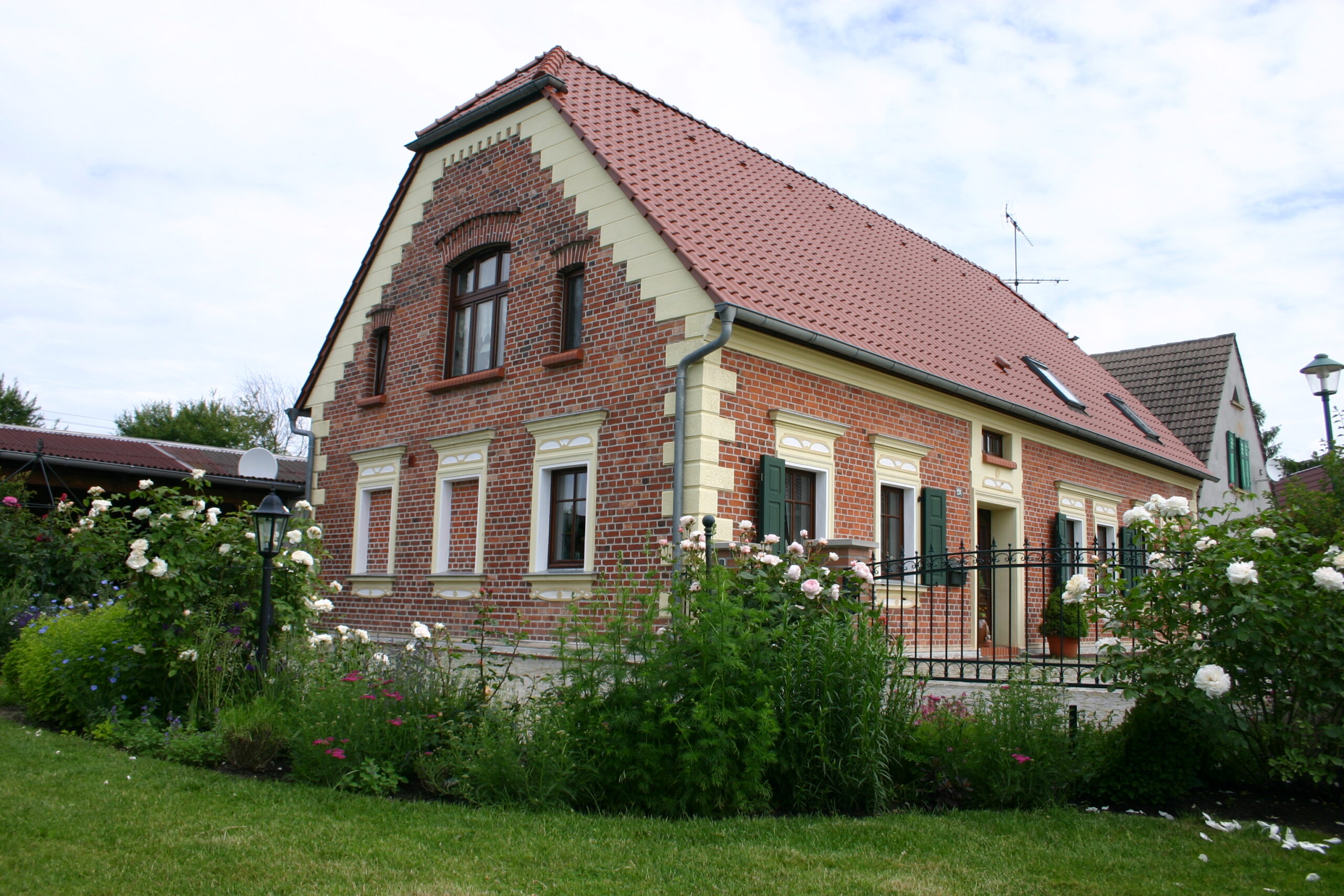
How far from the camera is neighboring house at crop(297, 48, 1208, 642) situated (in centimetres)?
966

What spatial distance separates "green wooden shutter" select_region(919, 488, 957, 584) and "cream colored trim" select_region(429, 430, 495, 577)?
5193 millimetres

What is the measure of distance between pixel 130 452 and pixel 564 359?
43.9 feet

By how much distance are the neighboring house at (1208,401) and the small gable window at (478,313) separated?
16.0 meters

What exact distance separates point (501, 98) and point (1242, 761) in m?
10.2

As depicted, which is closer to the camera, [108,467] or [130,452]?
[108,467]

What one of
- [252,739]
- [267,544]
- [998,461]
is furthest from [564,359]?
[998,461]

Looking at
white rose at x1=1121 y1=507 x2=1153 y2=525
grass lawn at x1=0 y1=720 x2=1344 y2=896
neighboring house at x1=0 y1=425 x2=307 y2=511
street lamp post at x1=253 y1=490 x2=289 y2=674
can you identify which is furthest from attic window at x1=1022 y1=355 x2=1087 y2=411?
neighboring house at x1=0 y1=425 x2=307 y2=511

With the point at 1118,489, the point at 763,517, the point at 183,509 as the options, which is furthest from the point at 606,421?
the point at 1118,489

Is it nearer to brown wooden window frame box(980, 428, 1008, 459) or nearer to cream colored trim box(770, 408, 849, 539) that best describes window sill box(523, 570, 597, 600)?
cream colored trim box(770, 408, 849, 539)

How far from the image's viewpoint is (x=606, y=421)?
10070mm

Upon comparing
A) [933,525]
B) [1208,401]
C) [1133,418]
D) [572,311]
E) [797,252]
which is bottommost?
[933,525]

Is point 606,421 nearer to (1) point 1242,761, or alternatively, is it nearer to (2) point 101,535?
(2) point 101,535

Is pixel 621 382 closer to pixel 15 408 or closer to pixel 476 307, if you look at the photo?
pixel 476 307

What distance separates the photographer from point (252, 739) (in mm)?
6590
